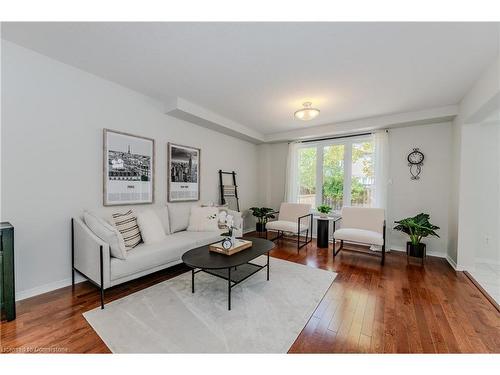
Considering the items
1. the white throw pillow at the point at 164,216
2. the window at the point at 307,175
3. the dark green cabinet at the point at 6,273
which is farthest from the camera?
the window at the point at 307,175

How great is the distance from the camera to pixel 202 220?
11.5 feet

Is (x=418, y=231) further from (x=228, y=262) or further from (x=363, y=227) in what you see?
(x=228, y=262)

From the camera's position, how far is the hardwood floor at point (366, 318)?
1.55 m

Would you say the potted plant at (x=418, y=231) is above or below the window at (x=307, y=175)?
below

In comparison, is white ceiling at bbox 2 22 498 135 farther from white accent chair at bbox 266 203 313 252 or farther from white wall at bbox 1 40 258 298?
white accent chair at bbox 266 203 313 252

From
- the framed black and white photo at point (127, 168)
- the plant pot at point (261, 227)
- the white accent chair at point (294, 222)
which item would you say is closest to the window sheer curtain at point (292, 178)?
the white accent chair at point (294, 222)

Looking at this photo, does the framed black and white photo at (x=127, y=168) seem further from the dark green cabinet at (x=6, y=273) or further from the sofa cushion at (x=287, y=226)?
the sofa cushion at (x=287, y=226)

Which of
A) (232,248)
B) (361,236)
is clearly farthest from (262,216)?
(232,248)

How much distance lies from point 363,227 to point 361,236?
52 centimetres

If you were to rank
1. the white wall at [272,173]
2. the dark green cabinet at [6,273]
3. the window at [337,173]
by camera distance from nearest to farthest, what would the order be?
the dark green cabinet at [6,273], the window at [337,173], the white wall at [272,173]

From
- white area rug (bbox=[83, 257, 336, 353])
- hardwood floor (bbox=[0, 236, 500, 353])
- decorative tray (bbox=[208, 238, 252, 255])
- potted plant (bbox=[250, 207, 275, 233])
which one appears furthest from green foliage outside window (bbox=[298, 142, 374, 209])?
decorative tray (bbox=[208, 238, 252, 255])

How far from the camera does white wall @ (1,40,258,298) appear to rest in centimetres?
205

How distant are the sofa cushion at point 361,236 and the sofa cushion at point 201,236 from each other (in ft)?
6.85

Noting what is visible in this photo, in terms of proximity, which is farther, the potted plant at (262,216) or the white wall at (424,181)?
the potted plant at (262,216)
